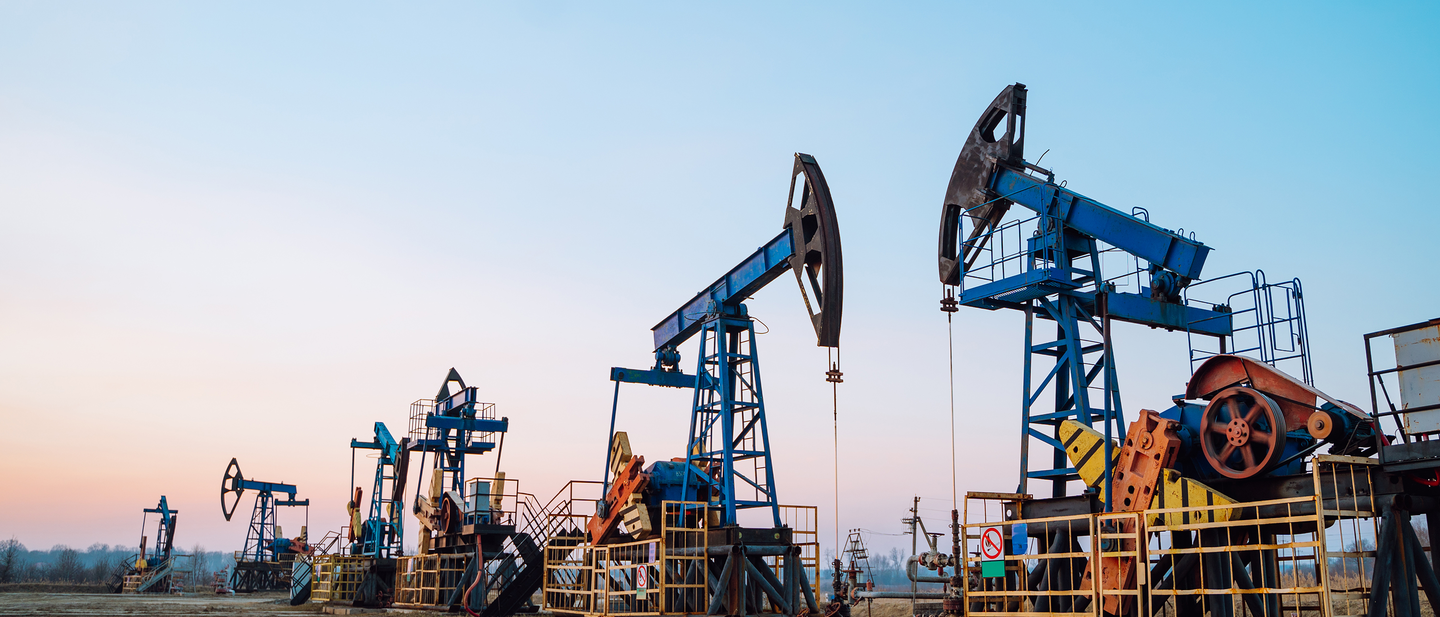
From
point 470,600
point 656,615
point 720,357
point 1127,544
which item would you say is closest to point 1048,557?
point 1127,544

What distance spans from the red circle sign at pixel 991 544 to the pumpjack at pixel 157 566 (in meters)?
51.8

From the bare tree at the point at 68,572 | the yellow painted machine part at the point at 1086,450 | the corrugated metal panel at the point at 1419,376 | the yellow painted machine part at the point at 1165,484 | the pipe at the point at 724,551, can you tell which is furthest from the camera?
the bare tree at the point at 68,572

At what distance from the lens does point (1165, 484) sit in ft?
38.3

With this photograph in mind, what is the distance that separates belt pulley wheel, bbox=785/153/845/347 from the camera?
1783cm

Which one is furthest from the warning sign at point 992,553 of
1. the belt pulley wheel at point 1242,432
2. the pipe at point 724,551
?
the pipe at point 724,551

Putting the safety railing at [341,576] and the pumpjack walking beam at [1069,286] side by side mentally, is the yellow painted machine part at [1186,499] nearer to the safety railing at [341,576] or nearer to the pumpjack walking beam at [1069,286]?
the pumpjack walking beam at [1069,286]

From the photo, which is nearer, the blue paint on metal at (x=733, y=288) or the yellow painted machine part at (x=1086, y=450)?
the yellow painted machine part at (x=1086, y=450)

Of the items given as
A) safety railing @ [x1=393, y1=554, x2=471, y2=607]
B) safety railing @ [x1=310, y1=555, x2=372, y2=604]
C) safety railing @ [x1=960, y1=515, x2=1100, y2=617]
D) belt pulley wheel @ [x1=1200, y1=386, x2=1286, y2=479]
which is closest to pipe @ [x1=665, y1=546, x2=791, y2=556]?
safety railing @ [x1=960, y1=515, x2=1100, y2=617]

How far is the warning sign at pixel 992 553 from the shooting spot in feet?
40.8

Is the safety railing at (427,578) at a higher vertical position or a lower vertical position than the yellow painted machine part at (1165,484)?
lower

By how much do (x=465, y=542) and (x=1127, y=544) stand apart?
60.3 ft

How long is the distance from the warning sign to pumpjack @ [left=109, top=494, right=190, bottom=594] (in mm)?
51731

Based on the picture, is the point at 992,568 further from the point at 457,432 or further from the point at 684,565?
the point at 457,432

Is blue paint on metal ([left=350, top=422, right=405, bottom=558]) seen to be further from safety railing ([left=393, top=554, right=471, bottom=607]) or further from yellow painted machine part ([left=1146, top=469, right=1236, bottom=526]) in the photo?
yellow painted machine part ([left=1146, top=469, right=1236, bottom=526])
